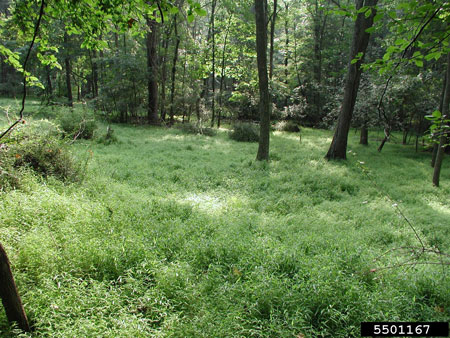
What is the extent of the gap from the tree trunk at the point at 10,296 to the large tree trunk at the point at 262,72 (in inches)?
321

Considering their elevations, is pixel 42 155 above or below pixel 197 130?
below

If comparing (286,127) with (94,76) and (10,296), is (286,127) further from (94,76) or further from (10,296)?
(10,296)

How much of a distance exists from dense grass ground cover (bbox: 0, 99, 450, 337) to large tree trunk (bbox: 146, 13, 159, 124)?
12613mm

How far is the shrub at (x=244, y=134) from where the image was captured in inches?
579

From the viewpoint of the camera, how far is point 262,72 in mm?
9062

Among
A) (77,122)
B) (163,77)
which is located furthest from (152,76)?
(77,122)

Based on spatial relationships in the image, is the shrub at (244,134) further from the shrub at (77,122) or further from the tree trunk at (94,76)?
the tree trunk at (94,76)

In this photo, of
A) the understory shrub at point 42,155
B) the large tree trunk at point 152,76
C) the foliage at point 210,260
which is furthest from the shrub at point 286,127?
the understory shrub at point 42,155

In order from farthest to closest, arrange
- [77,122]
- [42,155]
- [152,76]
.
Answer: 1. [152,76]
2. [77,122]
3. [42,155]

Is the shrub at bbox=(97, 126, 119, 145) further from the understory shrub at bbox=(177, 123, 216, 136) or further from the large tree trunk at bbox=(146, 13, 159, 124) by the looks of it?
the large tree trunk at bbox=(146, 13, 159, 124)

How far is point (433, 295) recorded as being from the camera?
2.81 metres

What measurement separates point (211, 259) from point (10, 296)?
2020 millimetres

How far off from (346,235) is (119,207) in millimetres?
3862

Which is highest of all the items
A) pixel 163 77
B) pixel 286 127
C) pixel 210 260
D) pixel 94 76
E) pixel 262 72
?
pixel 94 76
